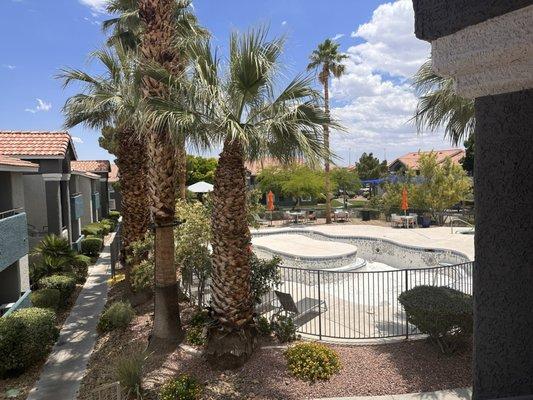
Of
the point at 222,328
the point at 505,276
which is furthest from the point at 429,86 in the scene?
the point at 505,276

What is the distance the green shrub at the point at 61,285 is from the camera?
1366 centimetres

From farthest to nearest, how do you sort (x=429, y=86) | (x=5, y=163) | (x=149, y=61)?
(x=5, y=163), (x=429, y=86), (x=149, y=61)

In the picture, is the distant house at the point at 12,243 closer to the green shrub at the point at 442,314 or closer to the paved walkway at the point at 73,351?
the paved walkway at the point at 73,351

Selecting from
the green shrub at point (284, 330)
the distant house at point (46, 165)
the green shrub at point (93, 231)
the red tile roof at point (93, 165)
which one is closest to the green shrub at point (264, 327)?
the green shrub at point (284, 330)

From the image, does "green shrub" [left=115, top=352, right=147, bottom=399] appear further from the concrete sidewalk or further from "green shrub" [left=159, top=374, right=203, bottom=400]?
the concrete sidewalk

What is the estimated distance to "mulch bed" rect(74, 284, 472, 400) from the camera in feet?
22.7

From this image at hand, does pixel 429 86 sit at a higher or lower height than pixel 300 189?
higher

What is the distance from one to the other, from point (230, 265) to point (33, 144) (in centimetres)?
1458

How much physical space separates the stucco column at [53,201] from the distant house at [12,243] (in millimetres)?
4113

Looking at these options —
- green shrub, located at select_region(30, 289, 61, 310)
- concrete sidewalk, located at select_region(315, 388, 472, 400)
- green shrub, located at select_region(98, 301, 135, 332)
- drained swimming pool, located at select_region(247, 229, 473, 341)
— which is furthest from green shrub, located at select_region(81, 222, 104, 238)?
concrete sidewalk, located at select_region(315, 388, 472, 400)

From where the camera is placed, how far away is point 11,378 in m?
8.91

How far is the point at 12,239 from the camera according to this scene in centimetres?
1132

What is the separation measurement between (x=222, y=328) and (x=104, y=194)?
1437 inches

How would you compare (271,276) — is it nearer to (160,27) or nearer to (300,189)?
(160,27)
